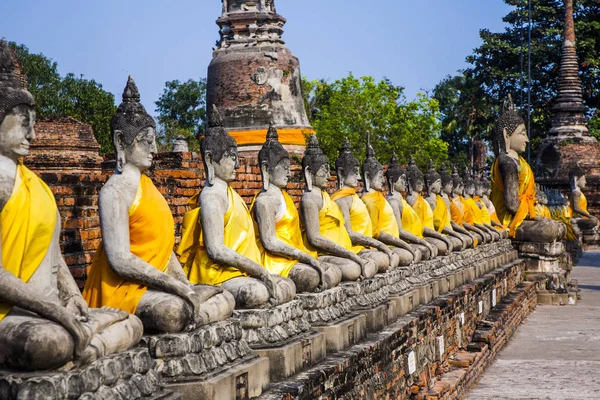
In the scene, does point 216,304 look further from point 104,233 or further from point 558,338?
point 558,338

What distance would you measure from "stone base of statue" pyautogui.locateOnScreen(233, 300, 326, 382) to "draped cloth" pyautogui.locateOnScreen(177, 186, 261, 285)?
0.26 meters

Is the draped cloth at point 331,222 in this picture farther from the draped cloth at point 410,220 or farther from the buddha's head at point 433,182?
the buddha's head at point 433,182

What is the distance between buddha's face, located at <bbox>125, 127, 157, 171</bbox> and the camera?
487 cm

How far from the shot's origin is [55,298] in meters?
4.08

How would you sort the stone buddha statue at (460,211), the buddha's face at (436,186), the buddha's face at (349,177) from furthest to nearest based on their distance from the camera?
the stone buddha statue at (460,211)
the buddha's face at (436,186)
the buddha's face at (349,177)

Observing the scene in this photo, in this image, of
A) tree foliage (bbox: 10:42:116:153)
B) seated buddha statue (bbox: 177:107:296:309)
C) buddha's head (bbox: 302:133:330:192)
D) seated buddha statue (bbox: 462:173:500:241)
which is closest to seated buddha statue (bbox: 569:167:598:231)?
tree foliage (bbox: 10:42:116:153)

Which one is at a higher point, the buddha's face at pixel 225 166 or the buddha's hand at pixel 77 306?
the buddha's face at pixel 225 166

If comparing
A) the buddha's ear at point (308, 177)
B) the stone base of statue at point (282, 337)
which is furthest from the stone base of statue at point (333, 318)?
the buddha's ear at point (308, 177)

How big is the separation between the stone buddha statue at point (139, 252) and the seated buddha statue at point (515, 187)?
37.3ft

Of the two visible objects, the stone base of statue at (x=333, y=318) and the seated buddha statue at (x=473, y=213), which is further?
the seated buddha statue at (x=473, y=213)

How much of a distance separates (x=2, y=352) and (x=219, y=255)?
205cm

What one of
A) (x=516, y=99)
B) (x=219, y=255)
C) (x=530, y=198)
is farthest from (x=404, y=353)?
(x=516, y=99)

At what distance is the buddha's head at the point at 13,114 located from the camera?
3977 mm

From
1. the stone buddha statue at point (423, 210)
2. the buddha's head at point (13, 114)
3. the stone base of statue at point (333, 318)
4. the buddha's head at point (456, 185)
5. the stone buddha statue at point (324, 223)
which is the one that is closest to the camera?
the buddha's head at point (13, 114)
